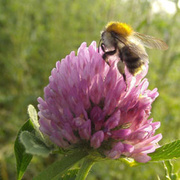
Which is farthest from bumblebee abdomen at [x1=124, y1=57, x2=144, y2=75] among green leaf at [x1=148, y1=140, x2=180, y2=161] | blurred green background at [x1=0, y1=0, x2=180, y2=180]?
blurred green background at [x1=0, y1=0, x2=180, y2=180]

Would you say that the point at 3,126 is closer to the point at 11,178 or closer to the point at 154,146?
the point at 11,178

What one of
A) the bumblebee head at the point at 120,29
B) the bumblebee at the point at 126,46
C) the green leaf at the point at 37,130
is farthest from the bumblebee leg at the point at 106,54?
the green leaf at the point at 37,130

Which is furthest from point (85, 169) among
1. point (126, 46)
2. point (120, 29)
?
point (120, 29)

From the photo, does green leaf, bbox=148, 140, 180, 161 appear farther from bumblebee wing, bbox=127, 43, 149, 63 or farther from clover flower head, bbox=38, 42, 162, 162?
bumblebee wing, bbox=127, 43, 149, 63

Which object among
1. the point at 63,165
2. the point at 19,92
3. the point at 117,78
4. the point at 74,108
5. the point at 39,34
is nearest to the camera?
the point at 63,165

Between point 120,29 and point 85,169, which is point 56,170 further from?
point 120,29

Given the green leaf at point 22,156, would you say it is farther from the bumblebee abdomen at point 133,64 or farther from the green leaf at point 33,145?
the bumblebee abdomen at point 133,64

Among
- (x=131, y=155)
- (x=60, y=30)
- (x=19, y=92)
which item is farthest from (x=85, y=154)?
(x=60, y=30)
